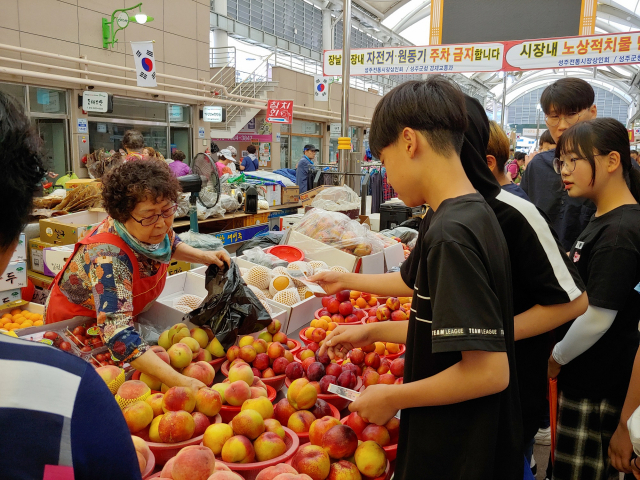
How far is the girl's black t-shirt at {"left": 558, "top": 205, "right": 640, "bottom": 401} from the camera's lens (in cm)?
185

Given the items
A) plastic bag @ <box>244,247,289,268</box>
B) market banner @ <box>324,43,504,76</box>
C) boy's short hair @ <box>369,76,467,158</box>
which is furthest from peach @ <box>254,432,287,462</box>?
market banner @ <box>324,43,504,76</box>

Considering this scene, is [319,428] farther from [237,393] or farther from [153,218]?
[153,218]

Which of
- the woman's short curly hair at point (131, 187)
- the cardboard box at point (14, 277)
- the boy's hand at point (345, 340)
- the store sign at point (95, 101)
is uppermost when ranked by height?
the store sign at point (95, 101)

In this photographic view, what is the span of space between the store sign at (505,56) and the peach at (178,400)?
6.42 m

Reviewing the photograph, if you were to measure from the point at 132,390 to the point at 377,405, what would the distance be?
0.88m

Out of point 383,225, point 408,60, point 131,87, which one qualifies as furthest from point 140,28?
point 383,225

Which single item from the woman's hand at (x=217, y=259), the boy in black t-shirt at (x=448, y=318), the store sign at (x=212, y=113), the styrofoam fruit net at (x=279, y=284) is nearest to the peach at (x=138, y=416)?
the boy in black t-shirt at (x=448, y=318)

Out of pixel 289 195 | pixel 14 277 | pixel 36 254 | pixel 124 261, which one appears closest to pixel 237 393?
pixel 124 261

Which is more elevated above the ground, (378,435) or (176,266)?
(378,435)

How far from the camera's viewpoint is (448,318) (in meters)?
0.97

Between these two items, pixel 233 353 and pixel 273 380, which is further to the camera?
pixel 233 353

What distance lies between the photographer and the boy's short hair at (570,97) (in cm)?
287

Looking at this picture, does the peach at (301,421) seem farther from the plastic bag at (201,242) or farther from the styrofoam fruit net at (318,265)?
the plastic bag at (201,242)

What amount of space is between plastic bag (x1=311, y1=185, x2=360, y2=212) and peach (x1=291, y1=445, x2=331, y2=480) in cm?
410
